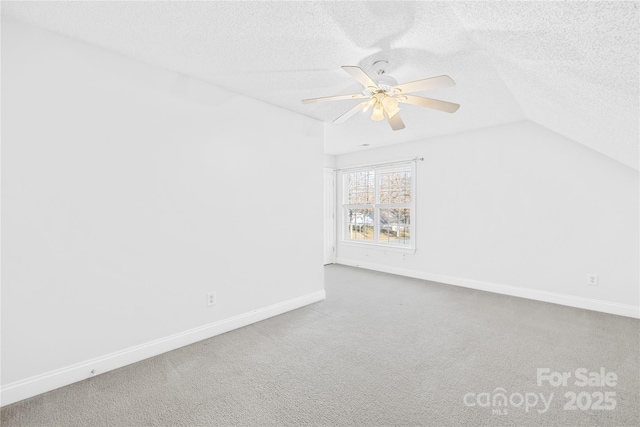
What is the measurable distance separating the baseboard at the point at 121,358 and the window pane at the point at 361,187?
3.16 meters

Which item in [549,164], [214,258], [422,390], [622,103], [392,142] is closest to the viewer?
[622,103]

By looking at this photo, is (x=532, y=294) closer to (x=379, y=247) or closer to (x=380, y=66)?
(x=379, y=247)

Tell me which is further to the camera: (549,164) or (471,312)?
(549,164)

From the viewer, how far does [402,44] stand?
197 centimetres

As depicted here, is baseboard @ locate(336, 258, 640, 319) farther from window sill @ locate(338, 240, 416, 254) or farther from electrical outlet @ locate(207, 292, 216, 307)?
electrical outlet @ locate(207, 292, 216, 307)

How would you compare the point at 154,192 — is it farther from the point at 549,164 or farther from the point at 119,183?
the point at 549,164

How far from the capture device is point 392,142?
4.99 meters

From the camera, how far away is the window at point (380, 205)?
5141 mm

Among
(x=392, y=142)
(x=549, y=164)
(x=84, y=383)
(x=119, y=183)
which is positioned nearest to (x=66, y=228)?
(x=119, y=183)

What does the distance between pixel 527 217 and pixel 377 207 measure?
2.38m

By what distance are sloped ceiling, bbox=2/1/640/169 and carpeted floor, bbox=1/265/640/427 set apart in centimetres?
171

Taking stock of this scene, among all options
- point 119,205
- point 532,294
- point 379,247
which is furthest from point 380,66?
point 379,247

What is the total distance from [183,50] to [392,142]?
3.61 m

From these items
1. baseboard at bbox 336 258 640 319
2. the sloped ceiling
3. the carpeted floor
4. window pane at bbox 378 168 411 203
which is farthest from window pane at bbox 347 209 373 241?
the sloped ceiling
